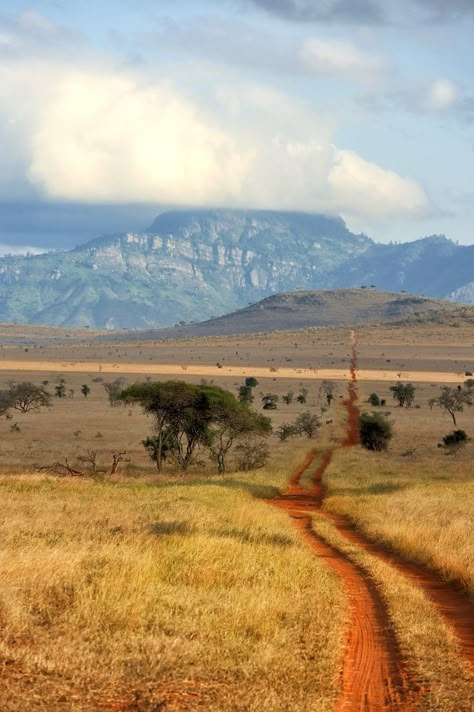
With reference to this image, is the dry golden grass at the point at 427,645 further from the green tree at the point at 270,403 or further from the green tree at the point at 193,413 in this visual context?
the green tree at the point at 270,403

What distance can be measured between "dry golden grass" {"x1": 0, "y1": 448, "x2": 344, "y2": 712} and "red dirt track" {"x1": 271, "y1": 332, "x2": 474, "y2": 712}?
298mm

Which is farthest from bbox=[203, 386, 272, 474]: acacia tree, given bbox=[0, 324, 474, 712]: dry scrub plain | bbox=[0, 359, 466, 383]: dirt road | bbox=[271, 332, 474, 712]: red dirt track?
bbox=[0, 359, 466, 383]: dirt road

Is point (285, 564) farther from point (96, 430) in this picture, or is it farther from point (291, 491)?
point (96, 430)

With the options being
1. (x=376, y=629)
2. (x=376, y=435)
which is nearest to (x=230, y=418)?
(x=376, y=435)

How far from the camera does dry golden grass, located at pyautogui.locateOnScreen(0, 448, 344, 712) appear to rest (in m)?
9.70

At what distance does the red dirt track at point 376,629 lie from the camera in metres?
10.1

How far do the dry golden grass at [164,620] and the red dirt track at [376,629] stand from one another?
298 mm

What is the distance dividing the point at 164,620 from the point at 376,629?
10.7 feet

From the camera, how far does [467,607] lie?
50.7ft

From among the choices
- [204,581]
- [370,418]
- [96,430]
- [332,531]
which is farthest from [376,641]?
[96,430]

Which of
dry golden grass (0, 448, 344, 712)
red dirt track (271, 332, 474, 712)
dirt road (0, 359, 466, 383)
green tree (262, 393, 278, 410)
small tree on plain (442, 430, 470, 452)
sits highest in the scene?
dirt road (0, 359, 466, 383)

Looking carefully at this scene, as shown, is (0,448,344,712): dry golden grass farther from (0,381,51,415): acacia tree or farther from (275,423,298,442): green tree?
(0,381,51,415): acacia tree

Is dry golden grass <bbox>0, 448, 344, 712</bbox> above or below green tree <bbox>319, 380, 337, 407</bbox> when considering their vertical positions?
above

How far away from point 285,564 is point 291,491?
2315 centimetres
